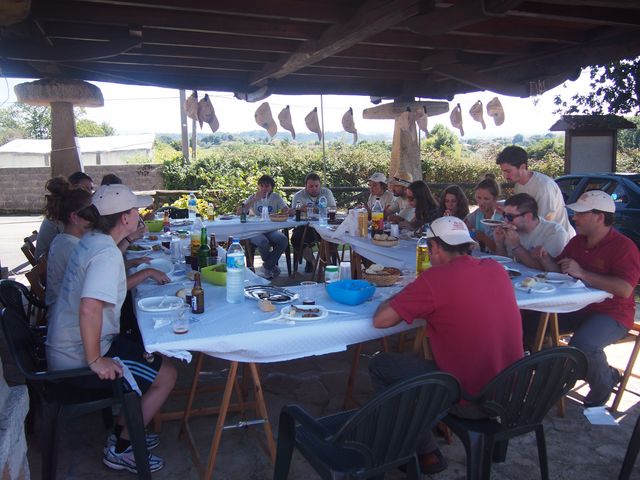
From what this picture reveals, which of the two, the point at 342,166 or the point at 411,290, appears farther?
the point at 342,166

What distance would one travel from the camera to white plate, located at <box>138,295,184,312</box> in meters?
2.69

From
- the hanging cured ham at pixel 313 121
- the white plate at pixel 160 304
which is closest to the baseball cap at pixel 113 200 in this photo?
the white plate at pixel 160 304

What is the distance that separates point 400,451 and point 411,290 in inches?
26.6

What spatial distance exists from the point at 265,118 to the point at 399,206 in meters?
2.71

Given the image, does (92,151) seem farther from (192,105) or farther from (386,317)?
(386,317)

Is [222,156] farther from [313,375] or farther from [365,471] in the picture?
[365,471]

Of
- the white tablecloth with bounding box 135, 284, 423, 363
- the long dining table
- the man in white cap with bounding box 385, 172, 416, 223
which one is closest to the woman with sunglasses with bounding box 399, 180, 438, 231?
the man in white cap with bounding box 385, 172, 416, 223

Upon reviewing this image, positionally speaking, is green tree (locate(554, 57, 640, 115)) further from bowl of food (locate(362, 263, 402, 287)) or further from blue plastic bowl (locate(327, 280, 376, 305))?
blue plastic bowl (locate(327, 280, 376, 305))

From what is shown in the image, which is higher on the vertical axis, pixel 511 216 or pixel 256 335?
pixel 511 216

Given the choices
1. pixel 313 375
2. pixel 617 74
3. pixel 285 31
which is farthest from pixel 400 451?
pixel 617 74

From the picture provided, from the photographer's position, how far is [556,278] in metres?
3.33

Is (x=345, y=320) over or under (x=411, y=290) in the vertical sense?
under

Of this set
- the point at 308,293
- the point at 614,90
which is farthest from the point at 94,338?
the point at 614,90

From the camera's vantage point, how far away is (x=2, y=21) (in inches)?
144
